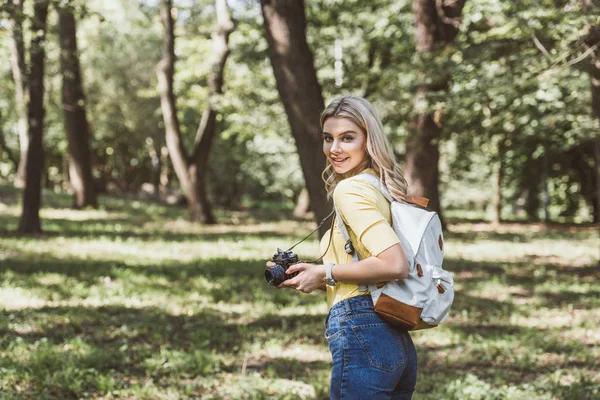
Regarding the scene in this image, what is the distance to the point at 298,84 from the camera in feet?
20.9

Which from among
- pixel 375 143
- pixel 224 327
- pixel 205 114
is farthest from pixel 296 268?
pixel 205 114

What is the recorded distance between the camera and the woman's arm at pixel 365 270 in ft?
7.23

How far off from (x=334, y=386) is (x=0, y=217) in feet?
53.6

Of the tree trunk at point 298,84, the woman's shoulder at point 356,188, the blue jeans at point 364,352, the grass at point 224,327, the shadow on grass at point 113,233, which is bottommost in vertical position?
the grass at point 224,327

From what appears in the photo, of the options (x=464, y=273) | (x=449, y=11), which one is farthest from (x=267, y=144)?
(x=464, y=273)

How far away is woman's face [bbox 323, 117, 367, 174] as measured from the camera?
8.08ft

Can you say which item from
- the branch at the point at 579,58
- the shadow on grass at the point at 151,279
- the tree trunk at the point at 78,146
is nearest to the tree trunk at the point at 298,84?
the shadow on grass at the point at 151,279

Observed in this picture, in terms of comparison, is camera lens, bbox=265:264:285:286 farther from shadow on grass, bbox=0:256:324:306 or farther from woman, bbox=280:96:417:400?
shadow on grass, bbox=0:256:324:306

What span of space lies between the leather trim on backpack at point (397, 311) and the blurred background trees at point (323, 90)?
4.04 m

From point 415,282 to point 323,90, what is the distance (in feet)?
35.8

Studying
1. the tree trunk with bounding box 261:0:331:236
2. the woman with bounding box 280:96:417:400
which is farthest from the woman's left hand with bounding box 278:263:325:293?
the tree trunk with bounding box 261:0:331:236

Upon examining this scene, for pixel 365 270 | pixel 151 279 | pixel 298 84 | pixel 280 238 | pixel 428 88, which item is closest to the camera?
pixel 365 270

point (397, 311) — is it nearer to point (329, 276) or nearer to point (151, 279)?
point (329, 276)

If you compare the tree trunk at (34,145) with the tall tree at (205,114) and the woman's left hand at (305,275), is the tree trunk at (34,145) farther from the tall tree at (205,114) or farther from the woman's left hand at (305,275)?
the woman's left hand at (305,275)
